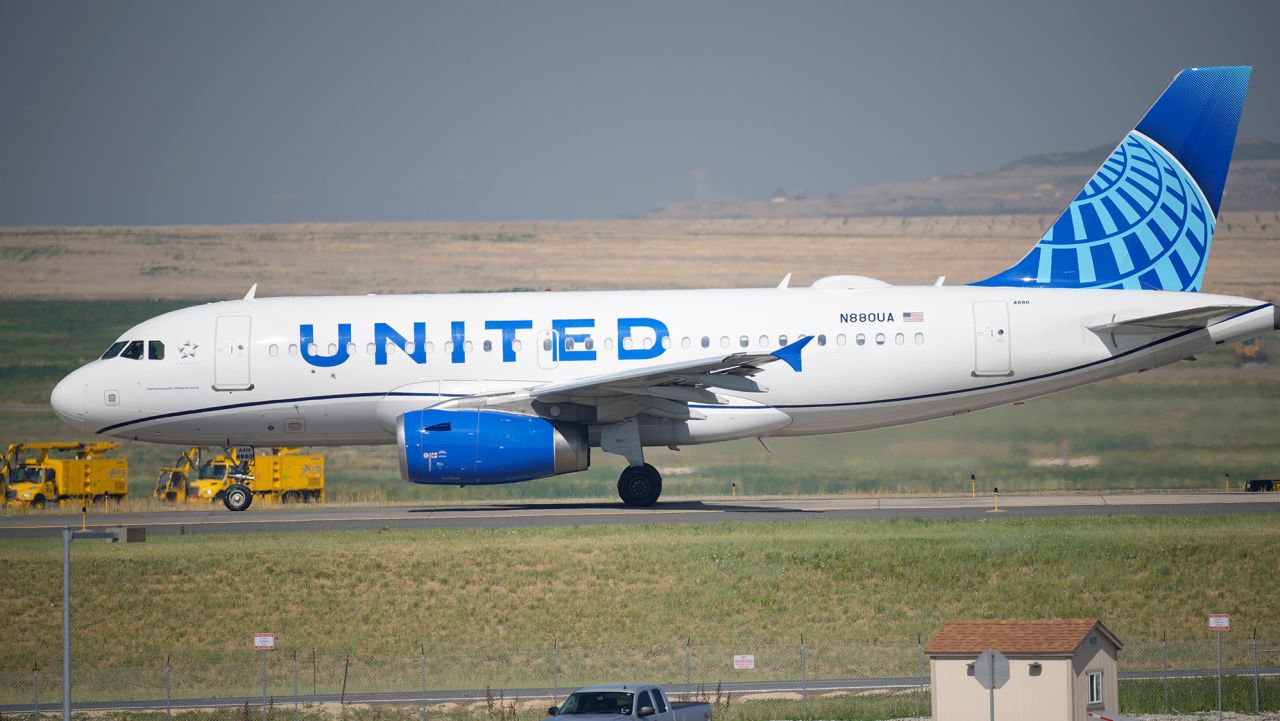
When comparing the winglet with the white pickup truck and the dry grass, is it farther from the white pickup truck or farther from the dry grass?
the dry grass

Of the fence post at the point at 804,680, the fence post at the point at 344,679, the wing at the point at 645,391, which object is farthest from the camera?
the wing at the point at 645,391

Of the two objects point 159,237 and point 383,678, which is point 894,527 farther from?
point 159,237

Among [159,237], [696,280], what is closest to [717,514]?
[696,280]

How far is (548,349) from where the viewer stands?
3284cm

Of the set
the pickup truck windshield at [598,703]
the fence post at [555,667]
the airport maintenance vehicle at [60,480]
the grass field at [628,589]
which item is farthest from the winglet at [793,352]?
the airport maintenance vehicle at [60,480]

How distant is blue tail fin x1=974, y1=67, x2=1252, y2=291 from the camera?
3434 cm

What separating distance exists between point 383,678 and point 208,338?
11704 millimetres

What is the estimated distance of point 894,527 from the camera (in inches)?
1163

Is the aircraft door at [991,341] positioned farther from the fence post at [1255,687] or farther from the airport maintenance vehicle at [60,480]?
the airport maintenance vehicle at [60,480]

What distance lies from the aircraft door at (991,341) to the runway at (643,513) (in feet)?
9.43

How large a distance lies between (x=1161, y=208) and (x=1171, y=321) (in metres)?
3.65

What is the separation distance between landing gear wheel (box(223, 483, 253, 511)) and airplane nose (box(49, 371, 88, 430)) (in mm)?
3601

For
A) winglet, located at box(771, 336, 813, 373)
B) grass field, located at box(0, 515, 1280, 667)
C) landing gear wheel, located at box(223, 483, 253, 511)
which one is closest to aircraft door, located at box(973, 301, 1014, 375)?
winglet, located at box(771, 336, 813, 373)

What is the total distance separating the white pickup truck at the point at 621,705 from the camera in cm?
1848
